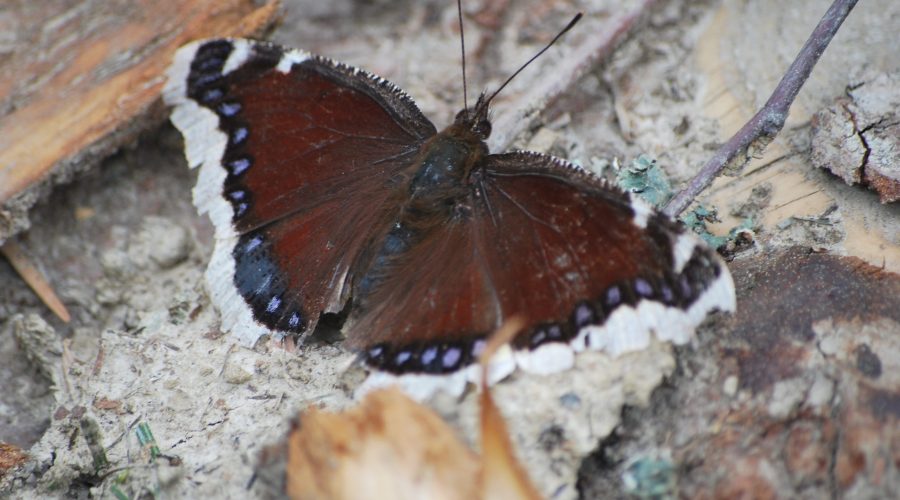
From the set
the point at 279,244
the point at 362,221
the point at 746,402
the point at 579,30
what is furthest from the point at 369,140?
the point at 746,402

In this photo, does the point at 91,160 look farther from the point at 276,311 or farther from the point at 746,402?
the point at 746,402

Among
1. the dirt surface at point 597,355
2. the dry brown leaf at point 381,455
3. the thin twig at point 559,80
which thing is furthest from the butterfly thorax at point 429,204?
the dry brown leaf at point 381,455

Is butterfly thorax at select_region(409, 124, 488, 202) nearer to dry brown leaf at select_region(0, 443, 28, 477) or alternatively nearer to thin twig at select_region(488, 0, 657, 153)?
thin twig at select_region(488, 0, 657, 153)

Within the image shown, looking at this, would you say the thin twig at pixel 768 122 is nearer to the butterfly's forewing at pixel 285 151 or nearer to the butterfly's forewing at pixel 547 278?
the butterfly's forewing at pixel 547 278

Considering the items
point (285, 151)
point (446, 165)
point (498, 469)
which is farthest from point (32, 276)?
point (498, 469)

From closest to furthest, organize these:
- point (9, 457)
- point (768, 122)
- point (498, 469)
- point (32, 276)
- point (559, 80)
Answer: point (498, 469)
point (9, 457)
point (768, 122)
point (32, 276)
point (559, 80)

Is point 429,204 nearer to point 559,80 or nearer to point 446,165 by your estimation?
point 446,165

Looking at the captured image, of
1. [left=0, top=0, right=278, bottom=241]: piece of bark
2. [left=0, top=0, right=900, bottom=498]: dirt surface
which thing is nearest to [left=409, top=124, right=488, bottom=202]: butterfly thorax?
[left=0, top=0, right=900, bottom=498]: dirt surface
